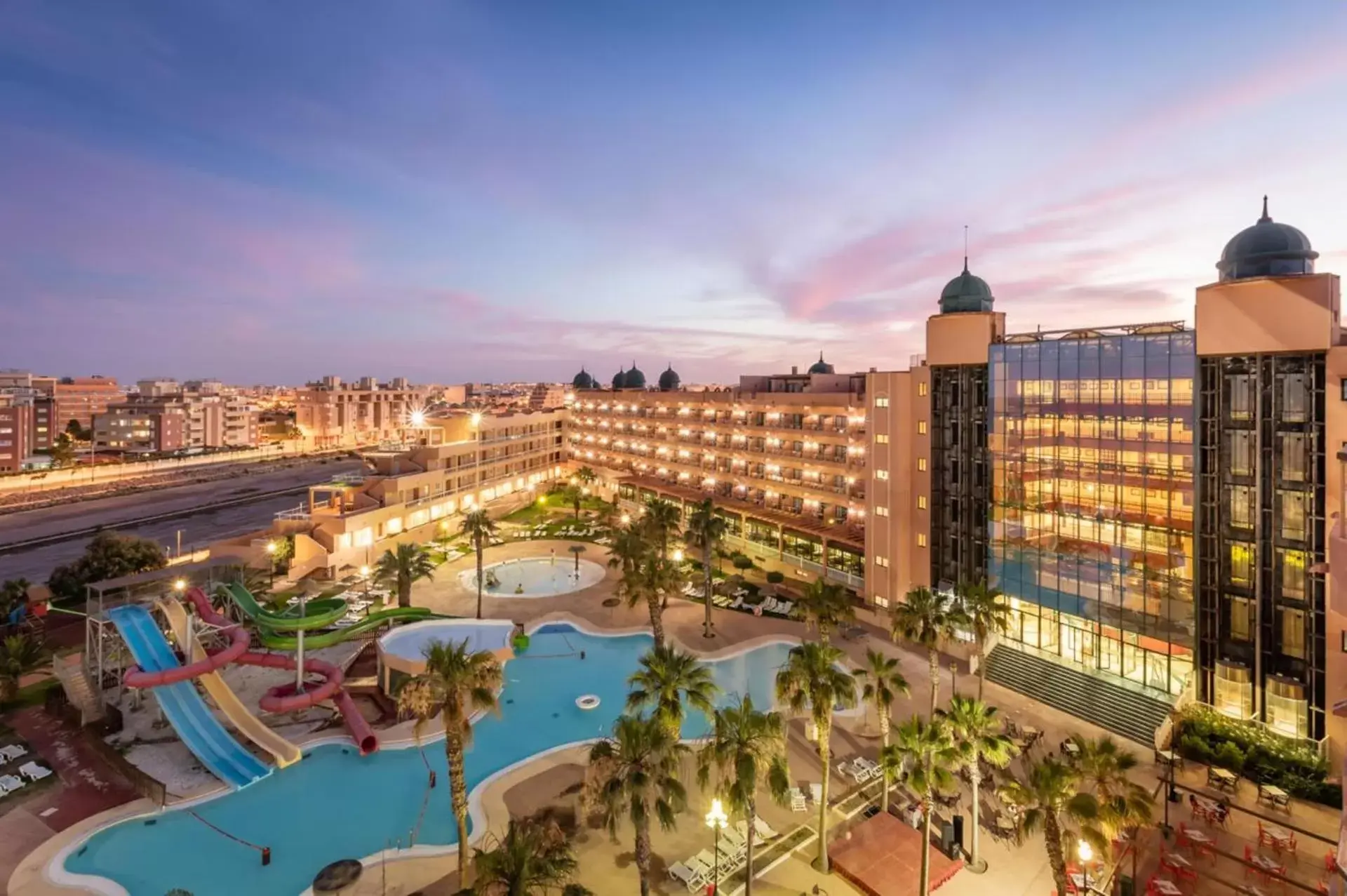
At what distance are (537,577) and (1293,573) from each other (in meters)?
58.2

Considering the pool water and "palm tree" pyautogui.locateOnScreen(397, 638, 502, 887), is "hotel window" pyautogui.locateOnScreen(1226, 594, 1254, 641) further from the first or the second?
"palm tree" pyautogui.locateOnScreen(397, 638, 502, 887)

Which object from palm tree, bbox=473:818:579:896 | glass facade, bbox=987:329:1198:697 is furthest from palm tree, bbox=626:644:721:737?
glass facade, bbox=987:329:1198:697

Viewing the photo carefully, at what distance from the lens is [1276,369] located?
33.8 meters

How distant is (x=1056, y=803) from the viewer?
2019 cm

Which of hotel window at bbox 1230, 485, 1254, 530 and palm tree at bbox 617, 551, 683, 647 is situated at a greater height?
hotel window at bbox 1230, 485, 1254, 530

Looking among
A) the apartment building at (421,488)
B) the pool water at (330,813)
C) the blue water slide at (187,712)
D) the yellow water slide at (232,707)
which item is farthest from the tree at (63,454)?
the pool water at (330,813)

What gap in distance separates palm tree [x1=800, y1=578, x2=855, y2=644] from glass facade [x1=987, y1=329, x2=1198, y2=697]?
1498 centimetres

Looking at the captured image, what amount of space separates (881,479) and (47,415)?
716 feet

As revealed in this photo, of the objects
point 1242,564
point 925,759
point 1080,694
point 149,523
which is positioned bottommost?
point 1080,694

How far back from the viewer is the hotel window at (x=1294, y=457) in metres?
32.9

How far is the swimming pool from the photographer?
2484 inches

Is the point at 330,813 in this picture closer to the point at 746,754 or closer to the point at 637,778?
the point at 637,778

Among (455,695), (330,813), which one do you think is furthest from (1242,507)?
(330,813)

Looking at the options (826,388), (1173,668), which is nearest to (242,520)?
(826,388)
